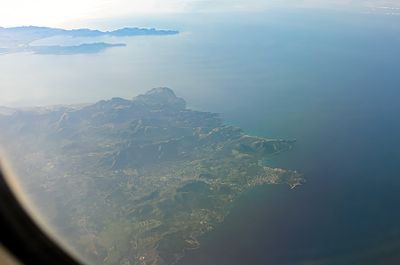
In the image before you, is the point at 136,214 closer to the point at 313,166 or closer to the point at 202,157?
the point at 202,157

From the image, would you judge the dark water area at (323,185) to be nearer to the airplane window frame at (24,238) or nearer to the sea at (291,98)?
the sea at (291,98)

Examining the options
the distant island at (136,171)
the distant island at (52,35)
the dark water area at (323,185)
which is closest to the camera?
the dark water area at (323,185)

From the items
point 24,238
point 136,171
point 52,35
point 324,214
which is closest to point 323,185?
point 324,214

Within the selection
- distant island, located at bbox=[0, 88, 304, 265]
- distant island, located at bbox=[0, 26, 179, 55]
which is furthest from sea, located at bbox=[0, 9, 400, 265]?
distant island, located at bbox=[0, 26, 179, 55]

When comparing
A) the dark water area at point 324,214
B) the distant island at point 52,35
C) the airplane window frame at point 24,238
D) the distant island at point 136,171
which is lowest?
the distant island at point 136,171

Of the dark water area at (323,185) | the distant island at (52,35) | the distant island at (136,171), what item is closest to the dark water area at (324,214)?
the dark water area at (323,185)

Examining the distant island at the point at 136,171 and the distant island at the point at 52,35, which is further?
the distant island at the point at 52,35
